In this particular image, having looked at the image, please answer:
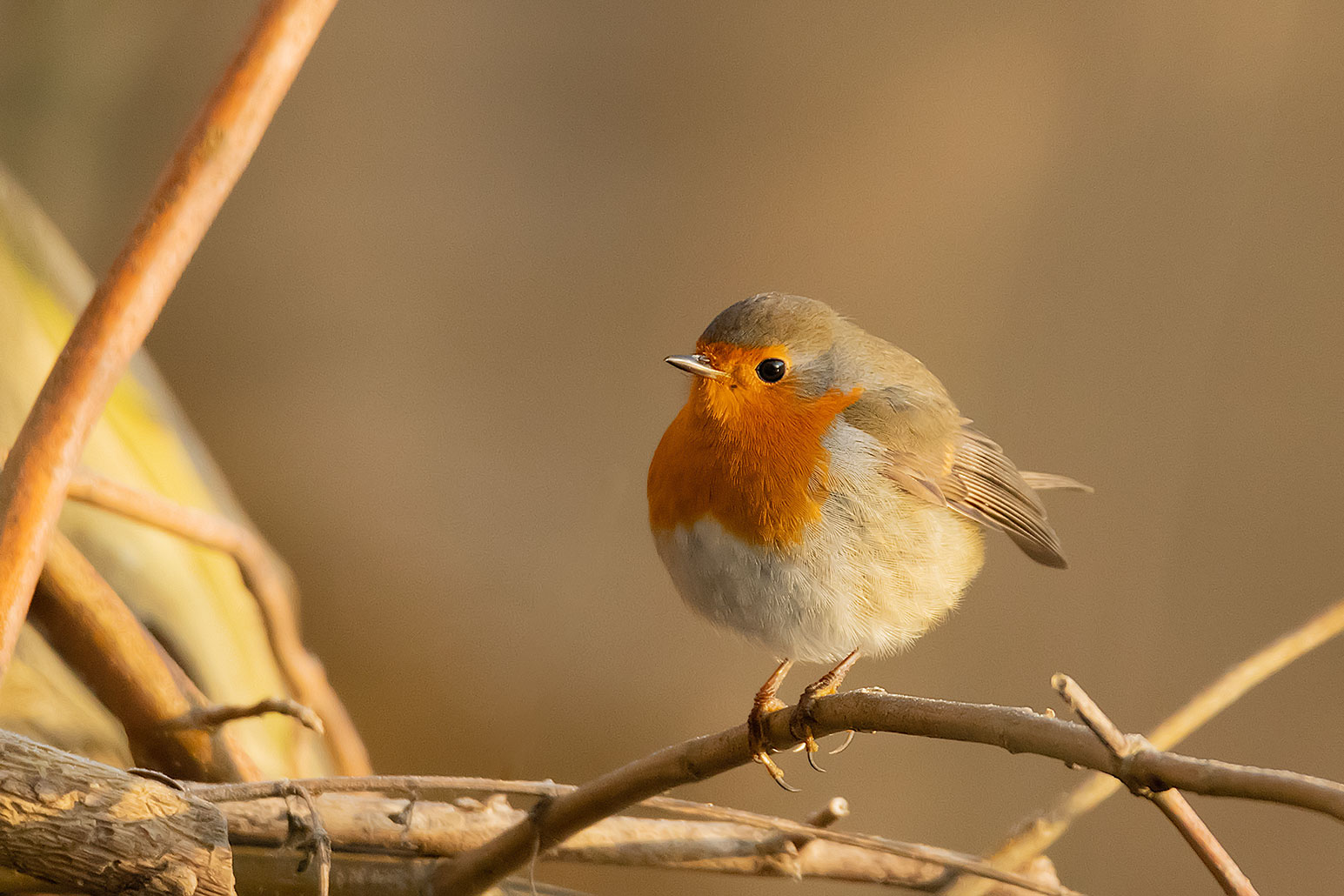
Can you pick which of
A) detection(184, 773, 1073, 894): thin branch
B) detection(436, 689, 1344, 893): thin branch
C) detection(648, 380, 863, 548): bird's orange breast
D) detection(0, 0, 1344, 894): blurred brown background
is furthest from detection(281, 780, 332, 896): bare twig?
detection(0, 0, 1344, 894): blurred brown background

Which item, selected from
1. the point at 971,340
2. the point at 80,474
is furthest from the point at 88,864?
the point at 971,340

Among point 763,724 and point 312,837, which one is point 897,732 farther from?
point 312,837

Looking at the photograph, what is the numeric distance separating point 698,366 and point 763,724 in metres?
0.32

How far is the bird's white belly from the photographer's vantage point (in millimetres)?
920

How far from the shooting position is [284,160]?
1.54 metres

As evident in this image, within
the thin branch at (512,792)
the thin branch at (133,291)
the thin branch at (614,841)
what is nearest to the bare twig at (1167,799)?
the thin branch at (512,792)

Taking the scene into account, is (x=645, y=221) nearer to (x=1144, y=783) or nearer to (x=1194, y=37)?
(x=1194, y=37)

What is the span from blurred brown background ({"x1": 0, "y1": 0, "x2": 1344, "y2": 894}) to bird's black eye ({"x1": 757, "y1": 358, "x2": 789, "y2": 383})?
0.58 m

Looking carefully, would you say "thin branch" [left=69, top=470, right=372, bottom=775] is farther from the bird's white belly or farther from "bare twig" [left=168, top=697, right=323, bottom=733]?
the bird's white belly

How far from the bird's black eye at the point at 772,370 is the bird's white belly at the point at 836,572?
0.24 feet

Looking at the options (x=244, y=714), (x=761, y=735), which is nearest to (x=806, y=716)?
(x=761, y=735)

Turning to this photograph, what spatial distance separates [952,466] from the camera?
3.65 feet

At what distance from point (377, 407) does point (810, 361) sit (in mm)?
830

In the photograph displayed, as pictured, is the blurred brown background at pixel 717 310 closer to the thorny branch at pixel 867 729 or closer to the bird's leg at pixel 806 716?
the bird's leg at pixel 806 716
